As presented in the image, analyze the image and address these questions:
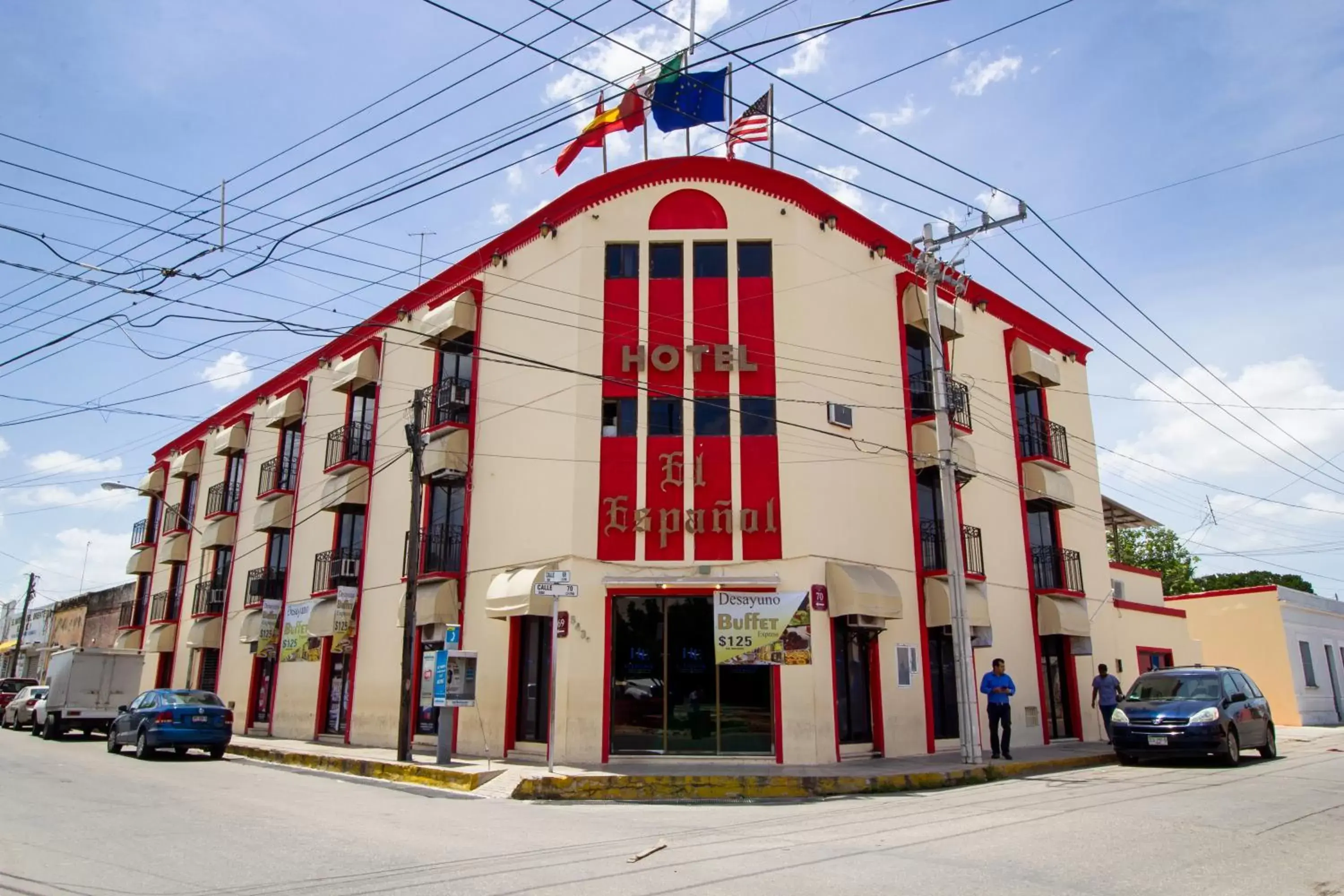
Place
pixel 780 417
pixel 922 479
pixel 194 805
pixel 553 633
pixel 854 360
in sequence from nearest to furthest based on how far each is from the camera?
1. pixel 194 805
2. pixel 553 633
3. pixel 780 417
4. pixel 854 360
5. pixel 922 479

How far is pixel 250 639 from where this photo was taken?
28594 millimetres

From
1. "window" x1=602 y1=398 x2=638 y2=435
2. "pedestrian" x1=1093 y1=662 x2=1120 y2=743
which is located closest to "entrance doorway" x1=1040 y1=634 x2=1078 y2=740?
"pedestrian" x1=1093 y1=662 x2=1120 y2=743

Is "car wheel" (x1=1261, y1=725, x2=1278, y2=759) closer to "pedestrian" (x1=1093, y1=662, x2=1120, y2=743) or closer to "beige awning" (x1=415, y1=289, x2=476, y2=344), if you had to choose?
"pedestrian" (x1=1093, y1=662, x2=1120, y2=743)

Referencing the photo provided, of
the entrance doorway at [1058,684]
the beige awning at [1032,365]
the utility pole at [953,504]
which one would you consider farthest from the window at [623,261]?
the entrance doorway at [1058,684]

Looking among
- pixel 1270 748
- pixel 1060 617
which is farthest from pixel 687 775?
pixel 1060 617

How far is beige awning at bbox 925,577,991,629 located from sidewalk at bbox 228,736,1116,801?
282cm

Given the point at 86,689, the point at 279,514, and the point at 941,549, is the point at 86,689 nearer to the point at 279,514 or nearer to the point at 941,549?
the point at 279,514

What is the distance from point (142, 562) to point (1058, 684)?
37.4m

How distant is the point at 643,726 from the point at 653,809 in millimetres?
5191

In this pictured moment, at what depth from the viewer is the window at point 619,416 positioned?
19.1 m

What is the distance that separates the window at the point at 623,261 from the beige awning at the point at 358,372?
9414 millimetres

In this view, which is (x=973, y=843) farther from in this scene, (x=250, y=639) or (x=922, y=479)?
(x=250, y=639)

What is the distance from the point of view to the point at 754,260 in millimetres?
19906

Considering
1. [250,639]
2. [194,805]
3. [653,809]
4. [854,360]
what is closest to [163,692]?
[250,639]
